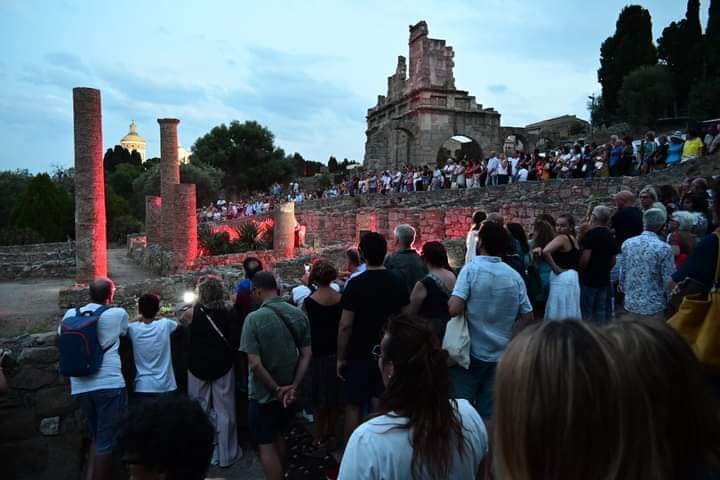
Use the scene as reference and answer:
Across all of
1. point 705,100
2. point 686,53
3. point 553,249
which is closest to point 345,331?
point 553,249

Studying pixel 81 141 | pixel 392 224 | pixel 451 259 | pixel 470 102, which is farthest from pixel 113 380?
pixel 470 102

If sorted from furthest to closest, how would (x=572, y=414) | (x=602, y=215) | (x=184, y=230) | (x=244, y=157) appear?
(x=244, y=157) < (x=184, y=230) < (x=602, y=215) < (x=572, y=414)

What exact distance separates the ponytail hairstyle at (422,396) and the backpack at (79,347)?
110 inches

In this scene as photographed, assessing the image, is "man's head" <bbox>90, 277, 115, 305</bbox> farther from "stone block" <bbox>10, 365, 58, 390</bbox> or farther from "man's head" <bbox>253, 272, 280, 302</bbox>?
"man's head" <bbox>253, 272, 280, 302</bbox>

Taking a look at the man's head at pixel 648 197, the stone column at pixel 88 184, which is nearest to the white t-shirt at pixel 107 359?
the man's head at pixel 648 197

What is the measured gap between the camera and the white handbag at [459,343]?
418 centimetres

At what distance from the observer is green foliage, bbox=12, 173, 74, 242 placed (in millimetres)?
36812

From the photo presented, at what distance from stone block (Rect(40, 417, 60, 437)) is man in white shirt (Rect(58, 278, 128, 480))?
31.8 inches

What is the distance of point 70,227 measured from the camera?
1505 inches

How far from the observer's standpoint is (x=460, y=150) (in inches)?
1720

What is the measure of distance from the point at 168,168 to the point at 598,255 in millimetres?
21344

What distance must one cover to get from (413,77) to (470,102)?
4.39 metres

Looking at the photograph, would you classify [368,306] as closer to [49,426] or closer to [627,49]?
[49,426]

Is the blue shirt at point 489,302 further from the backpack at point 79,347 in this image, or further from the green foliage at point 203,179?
the green foliage at point 203,179
